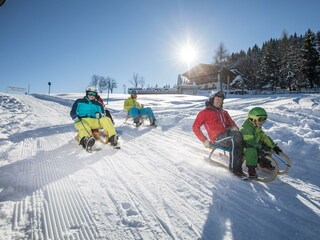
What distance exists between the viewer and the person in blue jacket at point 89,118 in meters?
5.13

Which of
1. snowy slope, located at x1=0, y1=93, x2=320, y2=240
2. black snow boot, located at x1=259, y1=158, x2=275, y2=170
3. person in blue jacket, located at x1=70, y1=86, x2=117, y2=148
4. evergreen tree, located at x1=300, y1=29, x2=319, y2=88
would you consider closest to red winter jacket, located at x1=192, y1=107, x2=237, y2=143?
snowy slope, located at x1=0, y1=93, x2=320, y2=240

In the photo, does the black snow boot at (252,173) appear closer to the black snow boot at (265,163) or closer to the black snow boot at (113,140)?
the black snow boot at (265,163)

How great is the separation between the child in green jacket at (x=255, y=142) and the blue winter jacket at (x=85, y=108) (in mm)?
3548

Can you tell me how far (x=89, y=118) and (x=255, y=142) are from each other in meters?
3.76

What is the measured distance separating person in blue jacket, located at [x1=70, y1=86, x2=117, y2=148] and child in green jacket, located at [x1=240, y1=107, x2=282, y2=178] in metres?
2.85

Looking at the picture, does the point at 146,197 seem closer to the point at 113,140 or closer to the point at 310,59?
the point at 113,140

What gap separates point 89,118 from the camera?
5.52 meters

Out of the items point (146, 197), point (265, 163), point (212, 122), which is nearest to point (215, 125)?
point (212, 122)

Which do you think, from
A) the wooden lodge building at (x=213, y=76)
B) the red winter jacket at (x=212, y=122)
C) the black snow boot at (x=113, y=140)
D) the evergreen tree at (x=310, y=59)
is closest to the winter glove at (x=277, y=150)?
the red winter jacket at (x=212, y=122)

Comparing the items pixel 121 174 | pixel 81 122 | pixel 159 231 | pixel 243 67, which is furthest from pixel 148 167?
pixel 243 67

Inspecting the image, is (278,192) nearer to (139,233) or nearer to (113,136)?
(139,233)

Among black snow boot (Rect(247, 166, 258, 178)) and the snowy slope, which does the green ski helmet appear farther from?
the snowy slope

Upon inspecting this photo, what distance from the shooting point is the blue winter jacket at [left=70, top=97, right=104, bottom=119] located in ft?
18.1

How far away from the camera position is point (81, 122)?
205 inches
